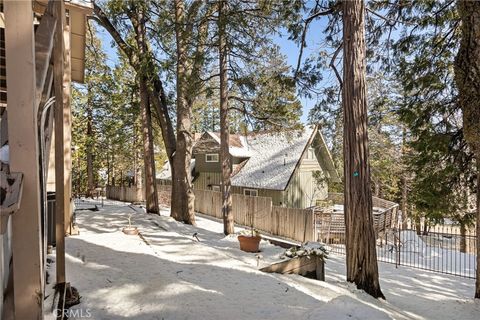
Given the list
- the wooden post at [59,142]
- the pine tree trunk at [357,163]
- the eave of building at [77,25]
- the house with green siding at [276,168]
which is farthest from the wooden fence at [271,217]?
the wooden post at [59,142]

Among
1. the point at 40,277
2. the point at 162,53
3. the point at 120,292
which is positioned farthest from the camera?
the point at 162,53

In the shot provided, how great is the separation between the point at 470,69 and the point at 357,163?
8.48 ft

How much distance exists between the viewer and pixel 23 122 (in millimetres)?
1502

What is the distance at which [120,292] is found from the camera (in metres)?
3.60

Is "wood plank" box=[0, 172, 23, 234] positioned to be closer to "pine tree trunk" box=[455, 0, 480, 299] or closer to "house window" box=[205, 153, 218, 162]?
"pine tree trunk" box=[455, 0, 480, 299]

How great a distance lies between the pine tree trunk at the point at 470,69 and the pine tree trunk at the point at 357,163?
5.74 feet

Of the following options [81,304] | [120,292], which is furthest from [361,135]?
[81,304]

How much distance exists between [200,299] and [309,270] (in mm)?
2951

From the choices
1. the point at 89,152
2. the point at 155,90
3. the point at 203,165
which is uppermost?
the point at 155,90

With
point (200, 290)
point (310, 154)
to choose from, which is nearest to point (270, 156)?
point (310, 154)

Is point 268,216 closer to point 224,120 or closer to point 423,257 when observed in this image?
point 224,120

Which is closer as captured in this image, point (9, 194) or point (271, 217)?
point (9, 194)

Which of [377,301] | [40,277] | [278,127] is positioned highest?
[278,127]

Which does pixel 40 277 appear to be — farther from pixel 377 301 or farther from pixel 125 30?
pixel 125 30
